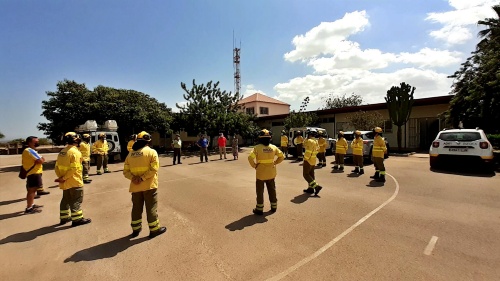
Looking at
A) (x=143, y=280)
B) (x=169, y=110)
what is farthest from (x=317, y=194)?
(x=169, y=110)

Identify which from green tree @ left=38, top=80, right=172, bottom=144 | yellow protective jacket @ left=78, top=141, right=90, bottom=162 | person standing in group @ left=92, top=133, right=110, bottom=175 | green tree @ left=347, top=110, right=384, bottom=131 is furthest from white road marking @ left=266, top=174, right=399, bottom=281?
green tree @ left=38, top=80, right=172, bottom=144

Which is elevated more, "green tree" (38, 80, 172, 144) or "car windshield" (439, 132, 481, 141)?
"green tree" (38, 80, 172, 144)

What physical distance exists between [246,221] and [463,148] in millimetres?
9289

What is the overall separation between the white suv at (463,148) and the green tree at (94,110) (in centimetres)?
1820

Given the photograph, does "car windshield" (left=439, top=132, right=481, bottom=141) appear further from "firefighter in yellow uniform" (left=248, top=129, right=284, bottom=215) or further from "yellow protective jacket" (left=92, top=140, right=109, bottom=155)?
"yellow protective jacket" (left=92, top=140, right=109, bottom=155)

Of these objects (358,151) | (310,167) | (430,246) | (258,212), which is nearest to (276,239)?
(258,212)

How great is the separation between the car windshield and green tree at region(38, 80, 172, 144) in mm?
18343

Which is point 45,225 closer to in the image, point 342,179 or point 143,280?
point 143,280

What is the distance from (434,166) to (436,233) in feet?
25.9

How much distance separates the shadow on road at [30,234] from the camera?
4.30 metres

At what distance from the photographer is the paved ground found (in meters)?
3.17

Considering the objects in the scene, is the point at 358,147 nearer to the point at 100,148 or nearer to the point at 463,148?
the point at 463,148

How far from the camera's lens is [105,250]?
3846 mm

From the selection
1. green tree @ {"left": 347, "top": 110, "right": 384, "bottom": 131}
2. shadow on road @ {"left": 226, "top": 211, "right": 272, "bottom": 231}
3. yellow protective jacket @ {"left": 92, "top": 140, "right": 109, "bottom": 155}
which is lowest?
shadow on road @ {"left": 226, "top": 211, "right": 272, "bottom": 231}
